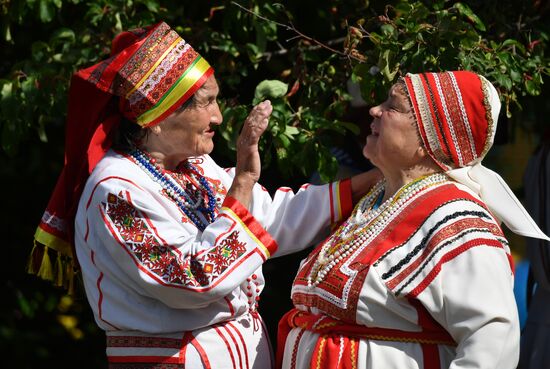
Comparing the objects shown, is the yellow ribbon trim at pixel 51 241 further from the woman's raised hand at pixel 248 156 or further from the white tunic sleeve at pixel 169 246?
the woman's raised hand at pixel 248 156

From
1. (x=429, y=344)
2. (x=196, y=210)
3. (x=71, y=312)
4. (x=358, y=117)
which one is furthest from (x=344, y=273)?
(x=71, y=312)

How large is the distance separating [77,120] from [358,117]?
1583 mm

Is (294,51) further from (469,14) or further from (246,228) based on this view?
(246,228)

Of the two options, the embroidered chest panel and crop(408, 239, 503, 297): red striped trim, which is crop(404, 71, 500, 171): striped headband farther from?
crop(408, 239, 503, 297): red striped trim

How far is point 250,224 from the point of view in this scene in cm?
333

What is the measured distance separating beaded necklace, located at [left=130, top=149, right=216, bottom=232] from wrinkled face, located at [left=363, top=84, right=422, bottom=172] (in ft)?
1.98

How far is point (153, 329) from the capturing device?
337 cm

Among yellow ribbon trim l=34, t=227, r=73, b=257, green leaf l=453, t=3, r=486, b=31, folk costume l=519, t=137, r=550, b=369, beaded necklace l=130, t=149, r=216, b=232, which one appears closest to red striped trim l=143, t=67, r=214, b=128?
beaded necklace l=130, t=149, r=216, b=232

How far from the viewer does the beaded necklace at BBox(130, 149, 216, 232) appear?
3484mm

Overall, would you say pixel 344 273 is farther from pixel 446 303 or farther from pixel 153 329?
pixel 153 329

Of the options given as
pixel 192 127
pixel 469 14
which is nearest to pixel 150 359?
pixel 192 127

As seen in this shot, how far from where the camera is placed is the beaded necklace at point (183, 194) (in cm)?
348

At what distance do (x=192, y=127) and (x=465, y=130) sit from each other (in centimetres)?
88

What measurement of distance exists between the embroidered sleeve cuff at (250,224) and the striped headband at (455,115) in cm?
56
